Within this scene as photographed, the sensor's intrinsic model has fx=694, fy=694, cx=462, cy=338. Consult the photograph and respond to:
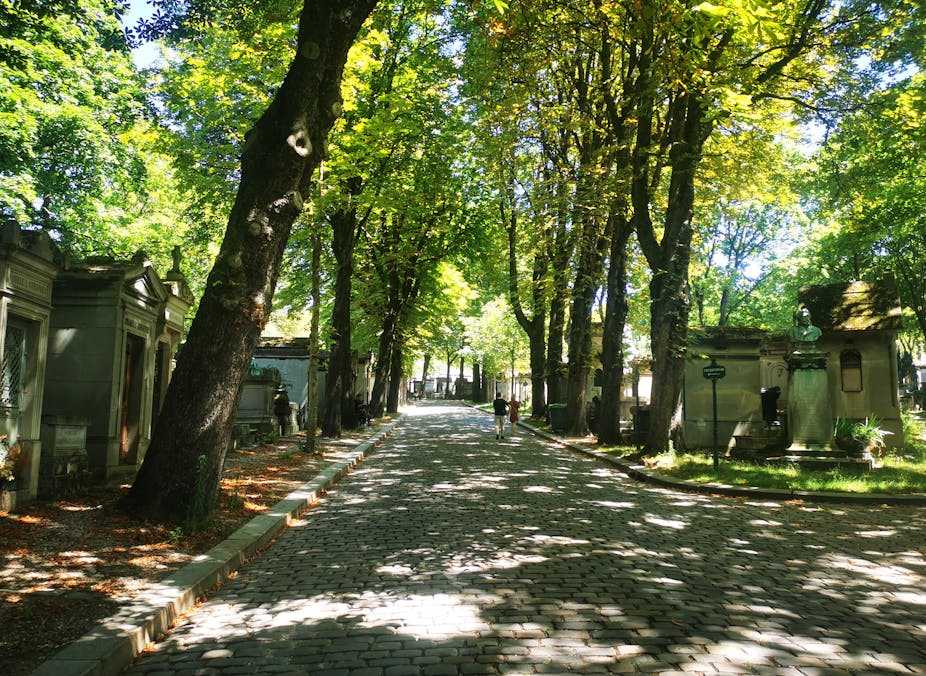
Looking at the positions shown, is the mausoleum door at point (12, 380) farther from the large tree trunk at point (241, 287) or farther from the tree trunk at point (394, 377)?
the tree trunk at point (394, 377)

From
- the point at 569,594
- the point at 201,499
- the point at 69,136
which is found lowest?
the point at 569,594

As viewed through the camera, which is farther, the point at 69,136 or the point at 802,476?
the point at 69,136

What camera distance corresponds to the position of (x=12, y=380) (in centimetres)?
838

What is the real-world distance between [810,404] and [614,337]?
6458 mm

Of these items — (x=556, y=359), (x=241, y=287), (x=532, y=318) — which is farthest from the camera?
(x=532, y=318)

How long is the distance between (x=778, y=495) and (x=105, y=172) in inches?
1016

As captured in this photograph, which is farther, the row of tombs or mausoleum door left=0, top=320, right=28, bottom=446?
the row of tombs

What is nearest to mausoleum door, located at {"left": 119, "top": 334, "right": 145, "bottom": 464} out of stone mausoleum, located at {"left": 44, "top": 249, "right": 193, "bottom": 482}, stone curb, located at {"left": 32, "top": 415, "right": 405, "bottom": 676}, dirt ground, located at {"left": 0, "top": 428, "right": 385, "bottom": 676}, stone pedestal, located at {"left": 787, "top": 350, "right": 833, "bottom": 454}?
stone mausoleum, located at {"left": 44, "top": 249, "right": 193, "bottom": 482}

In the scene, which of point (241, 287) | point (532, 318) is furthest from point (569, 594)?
point (532, 318)

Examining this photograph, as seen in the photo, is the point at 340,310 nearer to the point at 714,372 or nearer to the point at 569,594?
the point at 714,372

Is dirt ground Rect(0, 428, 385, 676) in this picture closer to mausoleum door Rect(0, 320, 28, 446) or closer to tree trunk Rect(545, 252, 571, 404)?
mausoleum door Rect(0, 320, 28, 446)

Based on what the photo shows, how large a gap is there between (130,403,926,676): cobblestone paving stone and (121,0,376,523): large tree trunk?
136cm

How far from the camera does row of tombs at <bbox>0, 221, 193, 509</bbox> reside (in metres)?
8.19

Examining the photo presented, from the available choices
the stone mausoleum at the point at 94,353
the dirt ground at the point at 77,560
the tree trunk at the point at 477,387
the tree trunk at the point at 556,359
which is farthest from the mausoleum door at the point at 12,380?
the tree trunk at the point at 477,387
